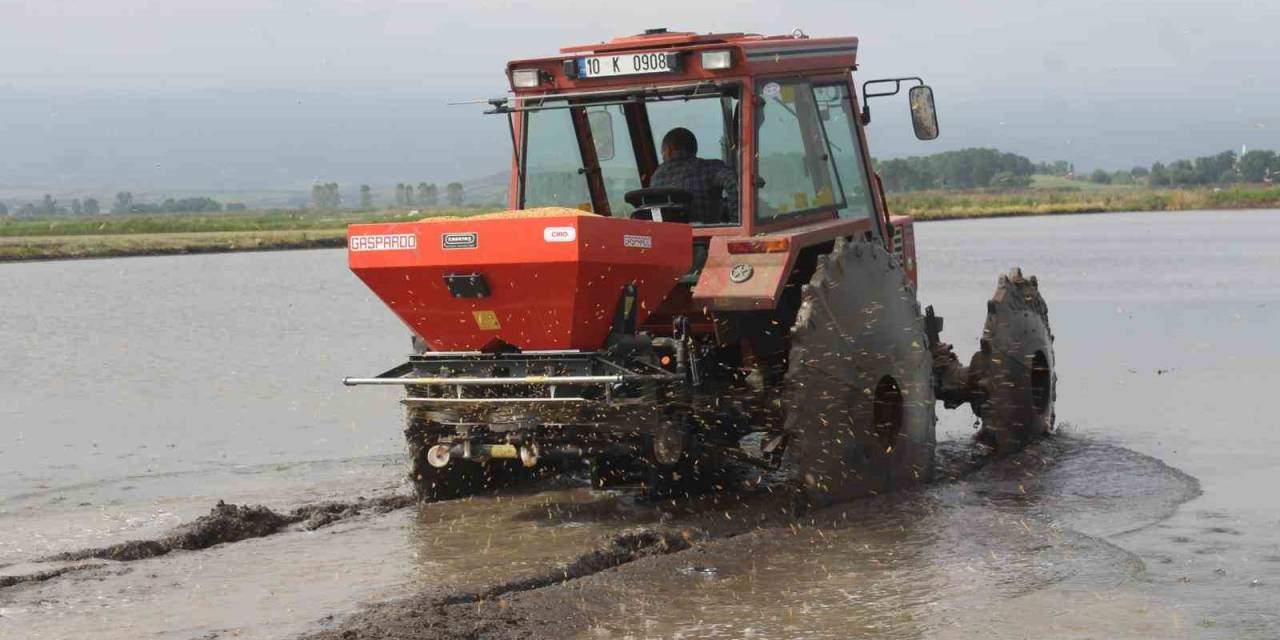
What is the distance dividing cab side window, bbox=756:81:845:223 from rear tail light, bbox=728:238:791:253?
1.51ft

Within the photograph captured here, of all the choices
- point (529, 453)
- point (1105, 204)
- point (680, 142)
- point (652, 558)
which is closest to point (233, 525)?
point (529, 453)

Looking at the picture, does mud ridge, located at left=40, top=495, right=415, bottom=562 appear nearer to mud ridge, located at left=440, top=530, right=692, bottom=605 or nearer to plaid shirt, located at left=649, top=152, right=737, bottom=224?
mud ridge, located at left=440, top=530, right=692, bottom=605

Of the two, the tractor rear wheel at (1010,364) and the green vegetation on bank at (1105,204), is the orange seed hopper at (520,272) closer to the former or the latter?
the tractor rear wheel at (1010,364)

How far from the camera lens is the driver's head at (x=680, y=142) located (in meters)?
10.1

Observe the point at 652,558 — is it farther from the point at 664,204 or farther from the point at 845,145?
the point at 845,145

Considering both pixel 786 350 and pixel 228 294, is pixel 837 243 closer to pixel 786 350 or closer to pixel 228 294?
pixel 786 350

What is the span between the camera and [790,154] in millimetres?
10062

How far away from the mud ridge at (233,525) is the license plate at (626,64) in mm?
2747

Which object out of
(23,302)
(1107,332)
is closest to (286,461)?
(1107,332)

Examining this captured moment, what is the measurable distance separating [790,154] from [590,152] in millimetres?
1263

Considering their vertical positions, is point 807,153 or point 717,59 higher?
point 717,59

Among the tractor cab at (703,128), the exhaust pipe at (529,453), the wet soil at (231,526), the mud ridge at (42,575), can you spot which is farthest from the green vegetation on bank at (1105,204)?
the mud ridge at (42,575)

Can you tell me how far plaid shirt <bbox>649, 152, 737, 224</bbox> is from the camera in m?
9.80

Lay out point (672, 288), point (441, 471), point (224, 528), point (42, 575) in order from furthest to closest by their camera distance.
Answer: point (441, 471), point (224, 528), point (672, 288), point (42, 575)
